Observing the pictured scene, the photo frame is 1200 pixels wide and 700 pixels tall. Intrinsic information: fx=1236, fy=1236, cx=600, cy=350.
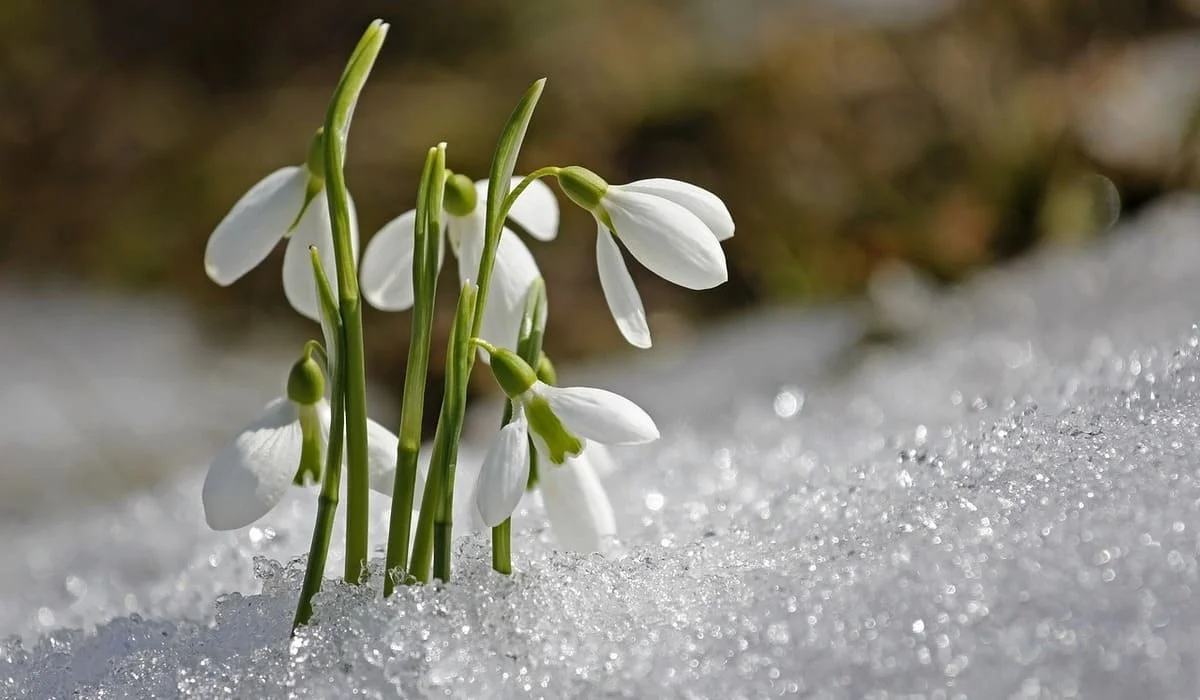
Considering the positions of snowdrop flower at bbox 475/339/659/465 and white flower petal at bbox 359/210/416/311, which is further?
white flower petal at bbox 359/210/416/311

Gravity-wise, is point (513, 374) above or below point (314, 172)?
below

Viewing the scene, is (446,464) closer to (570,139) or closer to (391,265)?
(391,265)

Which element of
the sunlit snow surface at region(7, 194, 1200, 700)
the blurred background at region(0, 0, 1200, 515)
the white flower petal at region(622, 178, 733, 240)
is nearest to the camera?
the sunlit snow surface at region(7, 194, 1200, 700)

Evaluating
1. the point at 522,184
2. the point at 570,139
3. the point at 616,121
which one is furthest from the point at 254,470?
the point at 616,121

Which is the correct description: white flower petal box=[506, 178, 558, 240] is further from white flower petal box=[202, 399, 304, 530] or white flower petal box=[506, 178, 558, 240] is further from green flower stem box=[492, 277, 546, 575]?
white flower petal box=[202, 399, 304, 530]

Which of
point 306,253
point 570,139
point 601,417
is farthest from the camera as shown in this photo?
point 570,139

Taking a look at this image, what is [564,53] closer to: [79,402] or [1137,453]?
[79,402]

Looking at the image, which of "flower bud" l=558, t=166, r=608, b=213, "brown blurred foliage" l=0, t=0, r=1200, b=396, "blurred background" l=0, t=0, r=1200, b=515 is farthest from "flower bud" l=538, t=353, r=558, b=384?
"brown blurred foliage" l=0, t=0, r=1200, b=396
